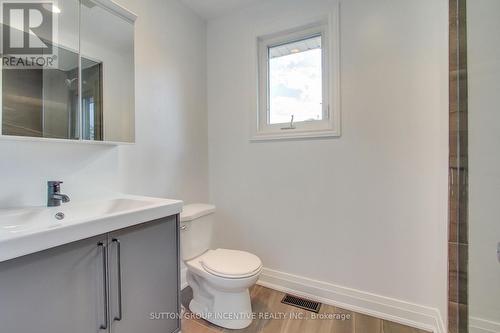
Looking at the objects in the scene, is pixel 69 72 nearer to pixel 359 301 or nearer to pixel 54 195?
A: pixel 54 195

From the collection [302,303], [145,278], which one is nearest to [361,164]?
[302,303]

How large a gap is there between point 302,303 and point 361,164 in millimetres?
1114

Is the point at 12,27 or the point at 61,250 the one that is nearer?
the point at 61,250

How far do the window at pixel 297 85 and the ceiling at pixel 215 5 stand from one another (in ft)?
1.06

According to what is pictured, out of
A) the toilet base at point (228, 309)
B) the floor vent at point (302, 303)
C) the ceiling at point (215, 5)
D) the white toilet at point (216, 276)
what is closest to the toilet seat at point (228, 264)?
the white toilet at point (216, 276)

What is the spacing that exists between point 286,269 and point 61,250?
1.58 metres

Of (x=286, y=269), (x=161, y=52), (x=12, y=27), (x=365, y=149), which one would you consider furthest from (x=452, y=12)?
(x=12, y=27)

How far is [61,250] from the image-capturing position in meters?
0.87

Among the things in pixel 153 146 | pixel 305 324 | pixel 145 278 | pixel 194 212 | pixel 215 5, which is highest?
pixel 215 5

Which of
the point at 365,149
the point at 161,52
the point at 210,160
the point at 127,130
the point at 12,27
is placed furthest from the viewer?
the point at 210,160

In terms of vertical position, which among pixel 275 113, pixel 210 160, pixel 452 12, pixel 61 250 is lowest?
pixel 61 250

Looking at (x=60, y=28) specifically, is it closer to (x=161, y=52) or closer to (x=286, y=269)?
(x=161, y=52)

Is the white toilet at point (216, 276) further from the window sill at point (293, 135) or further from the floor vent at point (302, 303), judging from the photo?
the window sill at point (293, 135)

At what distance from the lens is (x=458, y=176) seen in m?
1.15
